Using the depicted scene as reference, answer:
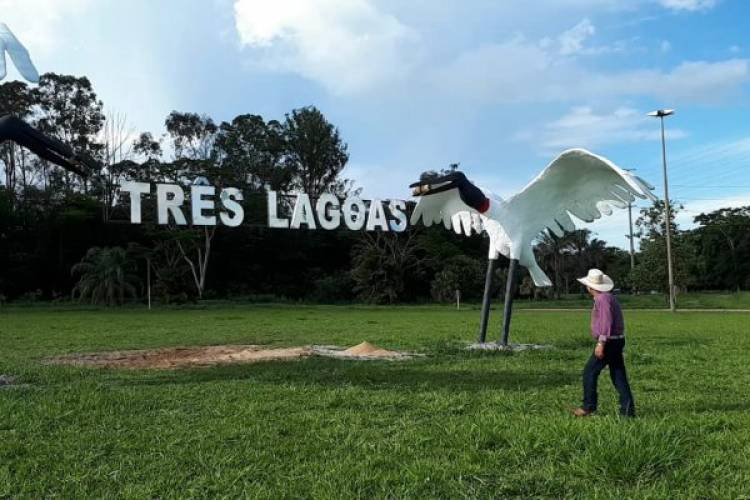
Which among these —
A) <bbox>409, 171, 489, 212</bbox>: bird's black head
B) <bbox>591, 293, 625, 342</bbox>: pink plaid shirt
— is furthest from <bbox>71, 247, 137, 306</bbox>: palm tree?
<bbox>591, 293, 625, 342</bbox>: pink plaid shirt

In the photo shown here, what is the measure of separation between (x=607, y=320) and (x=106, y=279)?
3158 cm

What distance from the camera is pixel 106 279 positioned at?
33.3 m

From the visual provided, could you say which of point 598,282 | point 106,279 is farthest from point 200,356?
point 106,279

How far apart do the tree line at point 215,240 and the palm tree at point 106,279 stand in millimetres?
68

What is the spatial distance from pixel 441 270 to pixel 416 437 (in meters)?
37.5

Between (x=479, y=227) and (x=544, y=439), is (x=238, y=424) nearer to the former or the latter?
(x=544, y=439)

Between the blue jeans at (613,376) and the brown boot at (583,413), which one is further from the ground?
the blue jeans at (613,376)

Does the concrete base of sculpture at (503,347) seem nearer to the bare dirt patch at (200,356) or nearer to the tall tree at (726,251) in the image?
the bare dirt patch at (200,356)

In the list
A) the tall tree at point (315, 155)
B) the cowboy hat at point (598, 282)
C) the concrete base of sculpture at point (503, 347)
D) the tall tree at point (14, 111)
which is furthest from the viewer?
the tall tree at point (315, 155)

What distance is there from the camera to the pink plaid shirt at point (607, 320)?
5516mm

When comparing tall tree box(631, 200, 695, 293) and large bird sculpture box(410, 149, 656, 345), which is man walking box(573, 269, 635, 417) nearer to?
large bird sculpture box(410, 149, 656, 345)

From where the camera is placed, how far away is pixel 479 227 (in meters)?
12.9

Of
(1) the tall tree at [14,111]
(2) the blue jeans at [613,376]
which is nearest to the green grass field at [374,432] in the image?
(2) the blue jeans at [613,376]

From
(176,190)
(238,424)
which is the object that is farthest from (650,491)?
(176,190)
